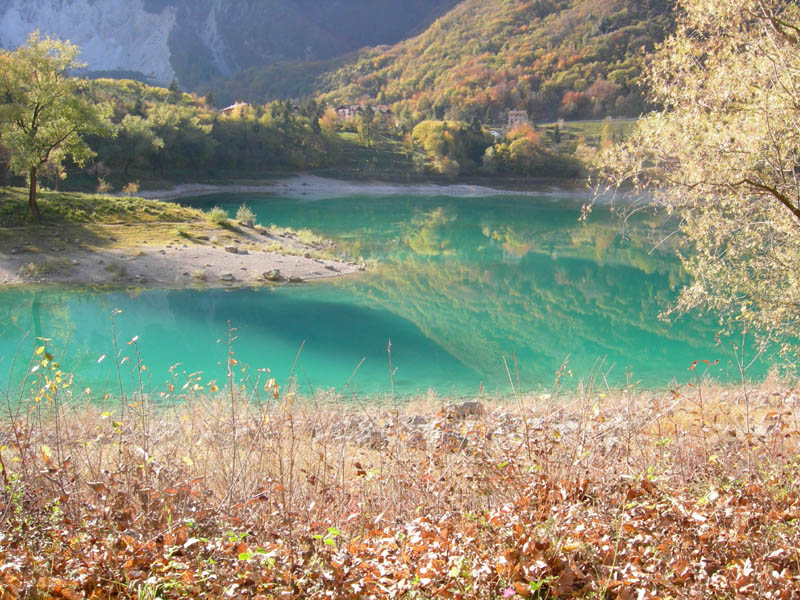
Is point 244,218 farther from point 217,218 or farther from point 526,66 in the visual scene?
point 526,66

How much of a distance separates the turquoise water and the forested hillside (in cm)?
8272

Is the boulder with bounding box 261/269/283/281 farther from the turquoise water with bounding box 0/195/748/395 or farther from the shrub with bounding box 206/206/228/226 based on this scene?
the shrub with bounding box 206/206/228/226

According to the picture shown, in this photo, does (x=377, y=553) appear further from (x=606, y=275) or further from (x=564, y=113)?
(x=564, y=113)

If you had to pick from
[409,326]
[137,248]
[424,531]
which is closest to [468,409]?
[424,531]

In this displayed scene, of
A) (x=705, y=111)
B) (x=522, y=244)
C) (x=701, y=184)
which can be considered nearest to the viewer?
(x=701, y=184)

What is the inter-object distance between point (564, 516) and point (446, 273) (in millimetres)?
23964

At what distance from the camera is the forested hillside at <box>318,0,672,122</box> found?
120438mm

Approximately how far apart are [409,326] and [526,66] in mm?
143738

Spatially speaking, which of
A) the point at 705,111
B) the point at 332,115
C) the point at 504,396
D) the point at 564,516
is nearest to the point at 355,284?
the point at 504,396

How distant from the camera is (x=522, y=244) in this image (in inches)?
1457

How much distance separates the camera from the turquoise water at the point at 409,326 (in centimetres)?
1380

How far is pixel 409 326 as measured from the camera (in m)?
18.5

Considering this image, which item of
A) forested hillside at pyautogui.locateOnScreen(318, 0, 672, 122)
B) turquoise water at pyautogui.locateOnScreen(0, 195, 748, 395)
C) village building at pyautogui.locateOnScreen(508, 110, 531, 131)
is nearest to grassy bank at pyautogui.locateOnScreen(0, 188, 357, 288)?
turquoise water at pyautogui.locateOnScreen(0, 195, 748, 395)

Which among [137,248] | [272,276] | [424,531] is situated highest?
[137,248]
